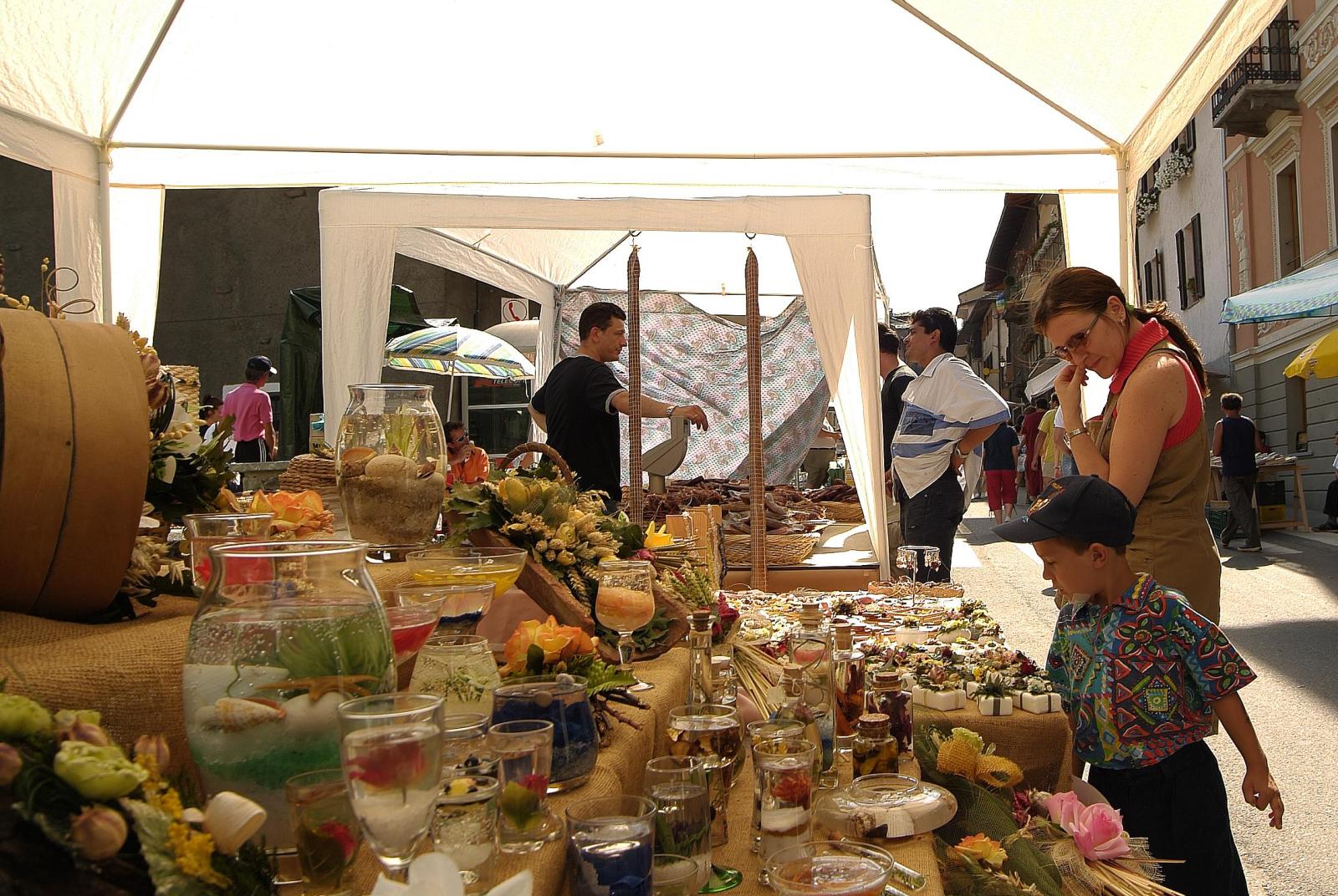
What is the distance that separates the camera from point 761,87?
5.80 meters

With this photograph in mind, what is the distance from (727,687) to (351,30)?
14.3ft

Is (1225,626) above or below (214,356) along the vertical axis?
below

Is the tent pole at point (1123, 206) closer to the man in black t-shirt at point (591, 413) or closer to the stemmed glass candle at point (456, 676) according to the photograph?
the man in black t-shirt at point (591, 413)

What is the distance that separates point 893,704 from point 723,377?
7979 mm

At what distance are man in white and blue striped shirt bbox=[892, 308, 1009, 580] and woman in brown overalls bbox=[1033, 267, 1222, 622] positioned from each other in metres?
2.56

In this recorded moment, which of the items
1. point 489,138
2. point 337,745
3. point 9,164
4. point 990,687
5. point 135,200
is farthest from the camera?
point 9,164

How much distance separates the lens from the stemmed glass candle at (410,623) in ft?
4.29

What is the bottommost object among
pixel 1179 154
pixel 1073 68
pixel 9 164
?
pixel 1073 68

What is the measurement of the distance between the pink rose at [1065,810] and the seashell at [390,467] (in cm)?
143

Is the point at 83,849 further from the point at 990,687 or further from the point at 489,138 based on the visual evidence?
the point at 489,138

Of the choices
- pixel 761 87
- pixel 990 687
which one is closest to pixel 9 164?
pixel 761 87

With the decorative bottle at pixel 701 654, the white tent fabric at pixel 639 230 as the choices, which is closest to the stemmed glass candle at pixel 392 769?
the decorative bottle at pixel 701 654

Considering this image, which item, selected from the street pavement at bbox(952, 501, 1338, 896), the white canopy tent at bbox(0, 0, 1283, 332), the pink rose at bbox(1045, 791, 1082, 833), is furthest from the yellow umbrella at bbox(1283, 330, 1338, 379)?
the pink rose at bbox(1045, 791, 1082, 833)

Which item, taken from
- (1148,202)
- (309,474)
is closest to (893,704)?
(309,474)
